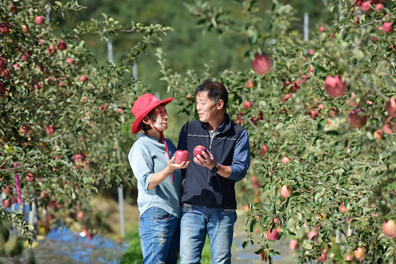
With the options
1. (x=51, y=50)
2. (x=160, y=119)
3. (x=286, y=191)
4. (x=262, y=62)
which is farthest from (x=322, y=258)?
(x=51, y=50)

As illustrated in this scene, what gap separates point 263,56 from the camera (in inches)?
61.9

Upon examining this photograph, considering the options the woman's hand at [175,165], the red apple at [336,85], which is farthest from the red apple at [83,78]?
the red apple at [336,85]

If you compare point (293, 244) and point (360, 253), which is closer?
point (360, 253)

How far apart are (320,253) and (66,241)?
189 inches

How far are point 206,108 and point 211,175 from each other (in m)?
0.37

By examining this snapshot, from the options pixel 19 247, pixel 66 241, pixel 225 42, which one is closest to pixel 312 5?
pixel 225 42

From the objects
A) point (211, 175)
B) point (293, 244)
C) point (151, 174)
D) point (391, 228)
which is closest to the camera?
point (391, 228)

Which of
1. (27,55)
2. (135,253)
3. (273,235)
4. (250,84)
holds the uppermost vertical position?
(27,55)

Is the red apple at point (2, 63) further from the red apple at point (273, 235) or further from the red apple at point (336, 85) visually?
the red apple at point (336, 85)

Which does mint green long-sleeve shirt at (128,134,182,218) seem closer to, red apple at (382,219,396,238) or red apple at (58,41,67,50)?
red apple at (382,219,396,238)

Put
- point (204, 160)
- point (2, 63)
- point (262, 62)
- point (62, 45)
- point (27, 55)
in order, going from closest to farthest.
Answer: point (262, 62) → point (204, 160) → point (2, 63) → point (27, 55) → point (62, 45)

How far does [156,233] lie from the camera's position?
232 centimetres

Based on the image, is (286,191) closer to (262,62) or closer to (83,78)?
(262,62)

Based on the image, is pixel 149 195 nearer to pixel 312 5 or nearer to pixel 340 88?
pixel 340 88
